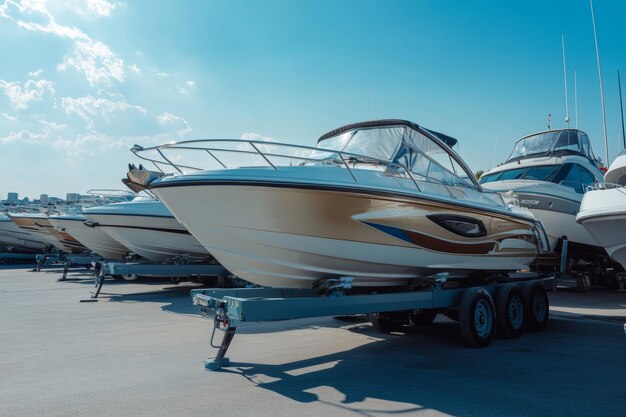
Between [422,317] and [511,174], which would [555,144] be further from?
[422,317]

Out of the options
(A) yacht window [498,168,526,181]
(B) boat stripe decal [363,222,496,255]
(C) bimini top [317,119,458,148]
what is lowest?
(B) boat stripe decal [363,222,496,255]

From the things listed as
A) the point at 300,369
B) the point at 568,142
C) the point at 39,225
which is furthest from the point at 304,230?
the point at 39,225


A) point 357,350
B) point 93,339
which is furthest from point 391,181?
point 93,339

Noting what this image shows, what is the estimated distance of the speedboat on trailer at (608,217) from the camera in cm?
580

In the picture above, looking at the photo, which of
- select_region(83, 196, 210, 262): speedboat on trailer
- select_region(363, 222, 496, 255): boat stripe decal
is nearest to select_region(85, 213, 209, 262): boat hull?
select_region(83, 196, 210, 262): speedboat on trailer

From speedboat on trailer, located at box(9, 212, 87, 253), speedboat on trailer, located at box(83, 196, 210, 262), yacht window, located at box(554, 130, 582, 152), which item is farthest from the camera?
speedboat on trailer, located at box(9, 212, 87, 253)

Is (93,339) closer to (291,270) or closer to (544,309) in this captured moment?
(291,270)

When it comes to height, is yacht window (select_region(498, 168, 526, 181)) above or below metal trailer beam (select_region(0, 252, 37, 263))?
above

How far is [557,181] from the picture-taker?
1120 centimetres

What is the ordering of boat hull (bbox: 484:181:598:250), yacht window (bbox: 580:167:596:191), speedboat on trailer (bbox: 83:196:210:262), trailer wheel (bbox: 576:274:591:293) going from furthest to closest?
trailer wheel (bbox: 576:274:591:293) < speedboat on trailer (bbox: 83:196:210:262) < yacht window (bbox: 580:167:596:191) < boat hull (bbox: 484:181:598:250)

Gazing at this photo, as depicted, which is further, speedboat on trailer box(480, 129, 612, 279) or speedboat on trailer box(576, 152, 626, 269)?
speedboat on trailer box(480, 129, 612, 279)

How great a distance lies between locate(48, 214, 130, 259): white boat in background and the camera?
1555 centimetres

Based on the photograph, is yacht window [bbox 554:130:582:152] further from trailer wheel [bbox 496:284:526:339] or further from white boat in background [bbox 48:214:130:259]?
white boat in background [bbox 48:214:130:259]

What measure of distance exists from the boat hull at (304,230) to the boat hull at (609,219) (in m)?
1.79
